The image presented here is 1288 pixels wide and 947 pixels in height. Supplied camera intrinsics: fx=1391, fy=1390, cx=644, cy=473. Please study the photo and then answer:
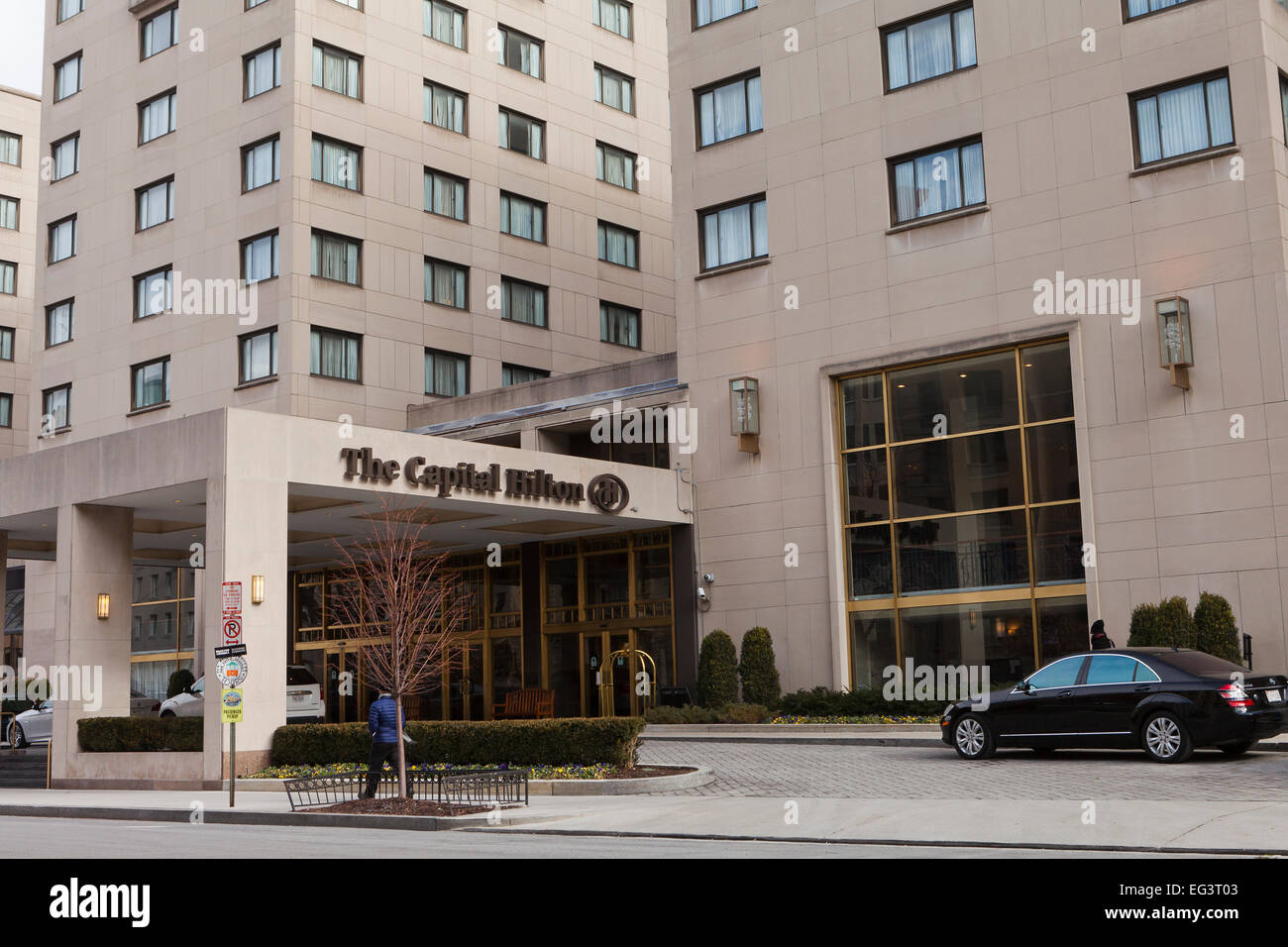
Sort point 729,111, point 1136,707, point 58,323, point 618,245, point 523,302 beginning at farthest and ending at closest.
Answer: point 618,245, point 58,323, point 523,302, point 729,111, point 1136,707

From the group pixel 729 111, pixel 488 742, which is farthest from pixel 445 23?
pixel 488 742

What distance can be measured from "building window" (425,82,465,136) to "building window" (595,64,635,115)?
6.55m

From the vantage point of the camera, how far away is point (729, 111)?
1344 inches

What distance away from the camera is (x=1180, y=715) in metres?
18.7

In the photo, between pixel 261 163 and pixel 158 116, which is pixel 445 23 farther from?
pixel 158 116

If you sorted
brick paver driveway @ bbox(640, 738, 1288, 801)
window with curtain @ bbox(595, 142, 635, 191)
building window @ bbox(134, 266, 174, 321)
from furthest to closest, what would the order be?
window with curtain @ bbox(595, 142, 635, 191) → building window @ bbox(134, 266, 174, 321) → brick paver driveway @ bbox(640, 738, 1288, 801)

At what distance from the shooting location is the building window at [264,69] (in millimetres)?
40594

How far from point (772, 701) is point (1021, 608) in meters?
5.82

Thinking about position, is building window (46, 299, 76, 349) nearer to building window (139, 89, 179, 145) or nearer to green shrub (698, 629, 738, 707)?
building window (139, 89, 179, 145)

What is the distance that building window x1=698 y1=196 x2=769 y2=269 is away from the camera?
109 ft

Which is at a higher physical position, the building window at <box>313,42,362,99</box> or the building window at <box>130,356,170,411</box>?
the building window at <box>313,42,362,99</box>

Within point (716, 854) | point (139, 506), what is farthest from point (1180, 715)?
point (139, 506)

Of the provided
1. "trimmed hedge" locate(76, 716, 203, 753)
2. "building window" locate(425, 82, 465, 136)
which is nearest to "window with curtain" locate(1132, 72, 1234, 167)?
"trimmed hedge" locate(76, 716, 203, 753)

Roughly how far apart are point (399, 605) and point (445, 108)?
2755 centimetres
